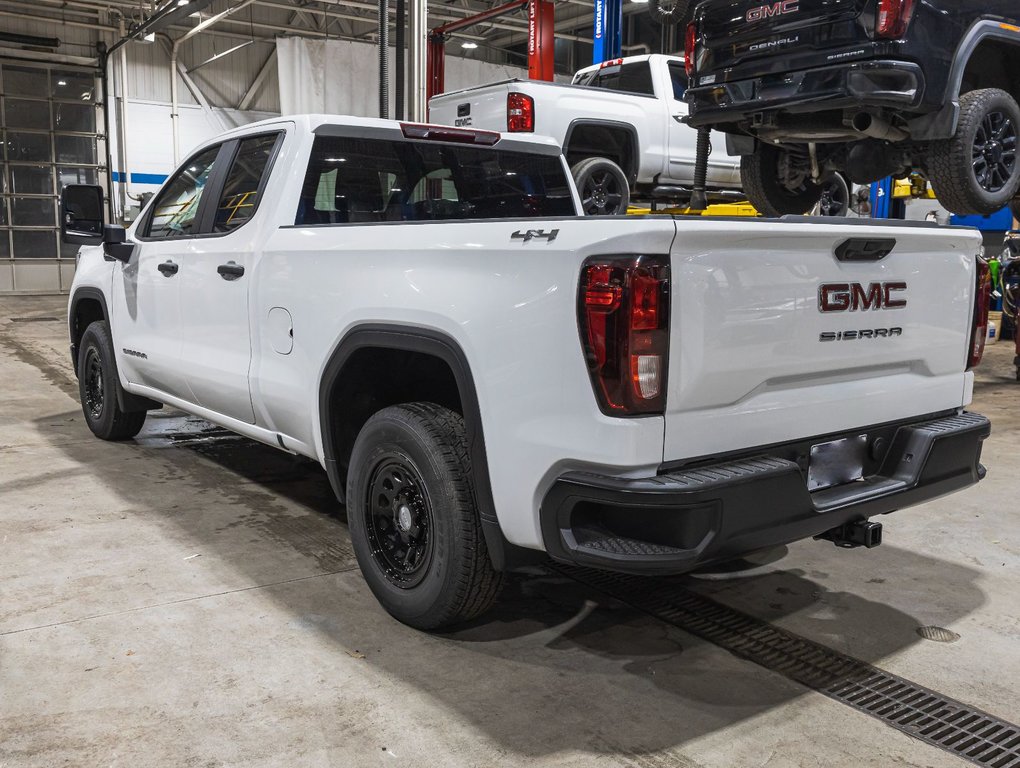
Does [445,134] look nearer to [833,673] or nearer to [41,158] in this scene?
[833,673]

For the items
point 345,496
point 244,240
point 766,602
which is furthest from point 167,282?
point 766,602

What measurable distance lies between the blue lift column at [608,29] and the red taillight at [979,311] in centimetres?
1014

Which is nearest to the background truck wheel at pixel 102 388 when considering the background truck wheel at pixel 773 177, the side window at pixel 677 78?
the background truck wheel at pixel 773 177

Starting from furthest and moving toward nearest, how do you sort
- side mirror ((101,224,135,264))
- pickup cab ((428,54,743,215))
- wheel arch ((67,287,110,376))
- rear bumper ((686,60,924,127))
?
1. pickup cab ((428,54,743,215))
2. wheel arch ((67,287,110,376))
3. rear bumper ((686,60,924,127))
4. side mirror ((101,224,135,264))

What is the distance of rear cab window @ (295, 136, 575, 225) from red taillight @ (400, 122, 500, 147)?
1.2 inches

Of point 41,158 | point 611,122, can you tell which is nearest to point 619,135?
point 611,122

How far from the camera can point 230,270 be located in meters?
3.90

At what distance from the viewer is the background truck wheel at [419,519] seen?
2.79 m

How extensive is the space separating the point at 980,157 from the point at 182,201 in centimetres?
485

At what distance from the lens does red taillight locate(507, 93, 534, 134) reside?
8.43 m

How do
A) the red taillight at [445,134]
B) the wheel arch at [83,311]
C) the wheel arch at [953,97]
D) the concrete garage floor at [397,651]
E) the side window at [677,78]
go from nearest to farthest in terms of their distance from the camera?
1. the concrete garage floor at [397,651]
2. the red taillight at [445,134]
3. the wheel arch at [83,311]
4. the wheel arch at [953,97]
5. the side window at [677,78]

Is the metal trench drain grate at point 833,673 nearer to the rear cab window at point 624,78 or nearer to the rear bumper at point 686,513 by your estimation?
the rear bumper at point 686,513

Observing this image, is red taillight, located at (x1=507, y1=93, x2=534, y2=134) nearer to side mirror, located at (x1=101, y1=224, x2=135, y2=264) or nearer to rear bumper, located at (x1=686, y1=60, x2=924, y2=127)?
rear bumper, located at (x1=686, y1=60, x2=924, y2=127)

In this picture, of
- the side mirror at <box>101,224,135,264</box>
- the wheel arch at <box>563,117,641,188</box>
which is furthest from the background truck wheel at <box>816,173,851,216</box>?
the side mirror at <box>101,224,135,264</box>
